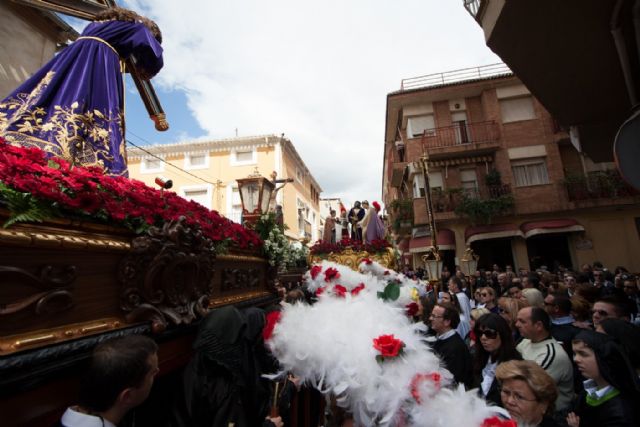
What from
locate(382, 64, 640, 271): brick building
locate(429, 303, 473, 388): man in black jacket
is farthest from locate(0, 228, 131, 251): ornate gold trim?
locate(382, 64, 640, 271): brick building

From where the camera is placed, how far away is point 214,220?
291cm

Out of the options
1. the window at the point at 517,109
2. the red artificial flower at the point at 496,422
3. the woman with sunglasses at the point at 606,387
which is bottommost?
the woman with sunglasses at the point at 606,387

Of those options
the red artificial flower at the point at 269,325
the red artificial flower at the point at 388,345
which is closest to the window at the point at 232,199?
the red artificial flower at the point at 269,325

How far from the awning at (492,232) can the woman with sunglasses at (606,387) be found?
47.8 ft

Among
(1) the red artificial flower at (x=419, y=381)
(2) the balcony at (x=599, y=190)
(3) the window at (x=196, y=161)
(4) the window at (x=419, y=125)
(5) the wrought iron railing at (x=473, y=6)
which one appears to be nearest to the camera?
(1) the red artificial flower at (x=419, y=381)

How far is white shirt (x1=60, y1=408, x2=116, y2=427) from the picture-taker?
1.30 meters

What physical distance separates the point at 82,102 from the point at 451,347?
12.6 ft

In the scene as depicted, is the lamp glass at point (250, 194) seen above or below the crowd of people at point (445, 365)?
above

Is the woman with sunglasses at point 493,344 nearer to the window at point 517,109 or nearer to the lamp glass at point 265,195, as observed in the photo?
the lamp glass at point 265,195

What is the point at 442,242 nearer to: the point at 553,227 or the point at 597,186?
the point at 553,227

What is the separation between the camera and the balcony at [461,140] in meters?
17.2

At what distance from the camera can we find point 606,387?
2303mm

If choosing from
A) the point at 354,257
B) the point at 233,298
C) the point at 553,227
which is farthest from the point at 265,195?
the point at 553,227

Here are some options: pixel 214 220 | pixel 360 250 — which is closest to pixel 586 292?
pixel 360 250
